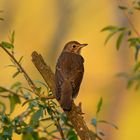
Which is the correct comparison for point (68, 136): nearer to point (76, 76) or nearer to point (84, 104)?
point (76, 76)

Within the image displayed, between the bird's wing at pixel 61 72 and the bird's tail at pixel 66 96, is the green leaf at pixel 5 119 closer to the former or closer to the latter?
the bird's tail at pixel 66 96

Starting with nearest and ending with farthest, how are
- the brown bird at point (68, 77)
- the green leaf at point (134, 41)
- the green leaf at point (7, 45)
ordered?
the green leaf at point (7, 45) < the brown bird at point (68, 77) < the green leaf at point (134, 41)

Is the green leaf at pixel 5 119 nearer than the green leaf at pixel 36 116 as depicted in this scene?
No

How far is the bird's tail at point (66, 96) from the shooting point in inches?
193

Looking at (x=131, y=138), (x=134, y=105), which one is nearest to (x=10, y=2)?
(x=134, y=105)

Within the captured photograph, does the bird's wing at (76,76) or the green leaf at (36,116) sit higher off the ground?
the bird's wing at (76,76)

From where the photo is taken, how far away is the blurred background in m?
17.3

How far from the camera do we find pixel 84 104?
1766cm

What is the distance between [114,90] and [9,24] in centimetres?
312

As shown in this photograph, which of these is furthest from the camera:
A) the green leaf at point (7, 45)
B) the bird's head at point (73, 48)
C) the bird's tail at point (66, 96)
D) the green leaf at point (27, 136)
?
the bird's head at point (73, 48)

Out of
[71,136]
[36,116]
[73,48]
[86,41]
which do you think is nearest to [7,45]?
[36,116]

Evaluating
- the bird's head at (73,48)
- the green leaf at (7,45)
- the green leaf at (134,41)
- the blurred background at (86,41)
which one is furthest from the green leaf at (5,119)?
the blurred background at (86,41)

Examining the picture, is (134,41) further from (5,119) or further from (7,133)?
(7,133)

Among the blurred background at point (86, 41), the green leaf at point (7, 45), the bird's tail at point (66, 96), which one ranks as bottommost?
the bird's tail at point (66, 96)
